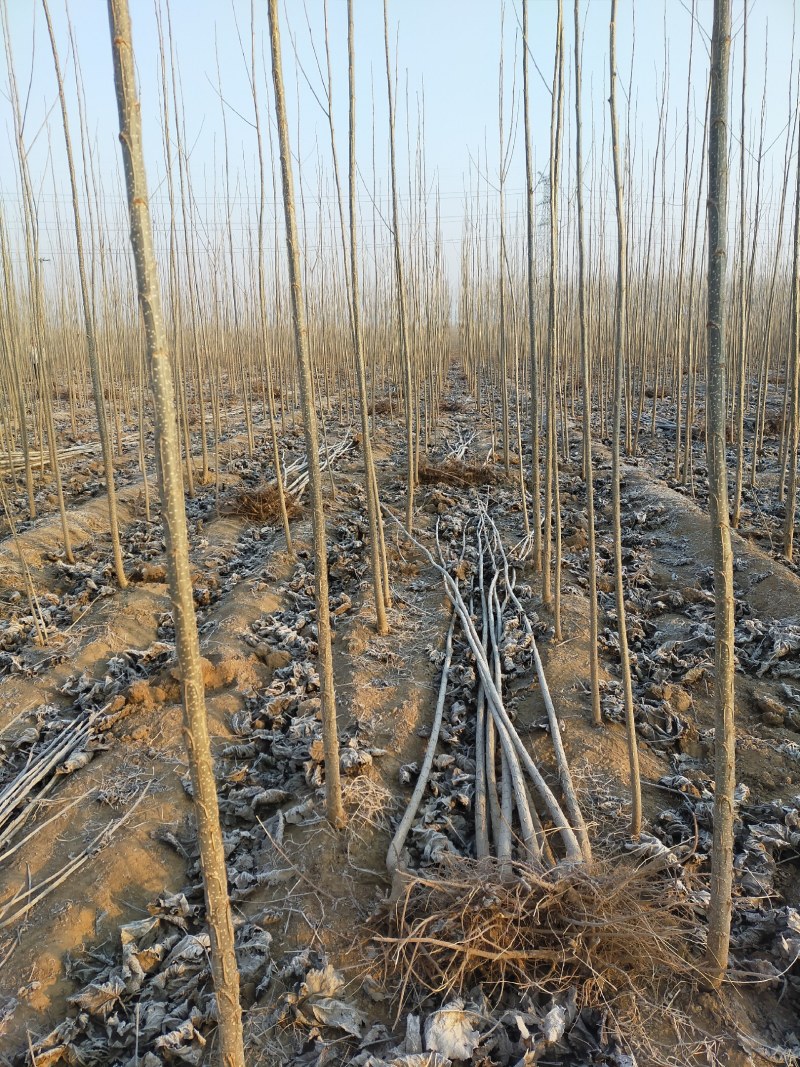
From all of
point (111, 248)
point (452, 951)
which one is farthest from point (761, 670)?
point (111, 248)

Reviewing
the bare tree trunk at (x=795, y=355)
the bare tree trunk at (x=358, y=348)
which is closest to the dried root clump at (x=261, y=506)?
the bare tree trunk at (x=358, y=348)

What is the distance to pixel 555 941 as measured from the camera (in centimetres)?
170

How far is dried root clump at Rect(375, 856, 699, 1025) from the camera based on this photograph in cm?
162

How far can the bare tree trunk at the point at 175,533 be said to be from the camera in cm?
88

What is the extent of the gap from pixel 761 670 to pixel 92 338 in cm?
383

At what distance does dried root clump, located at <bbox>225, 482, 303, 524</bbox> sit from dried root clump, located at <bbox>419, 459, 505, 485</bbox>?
138 cm

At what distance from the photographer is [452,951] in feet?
5.59

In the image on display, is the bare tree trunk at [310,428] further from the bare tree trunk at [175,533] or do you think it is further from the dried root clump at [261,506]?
the dried root clump at [261,506]

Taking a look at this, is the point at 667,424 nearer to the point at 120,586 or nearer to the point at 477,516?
the point at 477,516

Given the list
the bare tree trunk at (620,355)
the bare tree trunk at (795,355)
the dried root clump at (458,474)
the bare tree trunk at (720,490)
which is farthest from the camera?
the dried root clump at (458,474)

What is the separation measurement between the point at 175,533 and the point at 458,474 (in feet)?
18.0

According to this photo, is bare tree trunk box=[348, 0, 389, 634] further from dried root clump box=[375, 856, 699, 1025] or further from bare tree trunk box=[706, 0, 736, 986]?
dried root clump box=[375, 856, 699, 1025]

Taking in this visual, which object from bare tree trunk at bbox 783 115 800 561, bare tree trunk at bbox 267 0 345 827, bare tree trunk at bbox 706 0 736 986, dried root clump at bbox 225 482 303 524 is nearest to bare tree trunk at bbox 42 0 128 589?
dried root clump at bbox 225 482 303 524

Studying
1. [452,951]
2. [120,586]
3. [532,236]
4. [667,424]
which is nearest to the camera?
[452,951]
